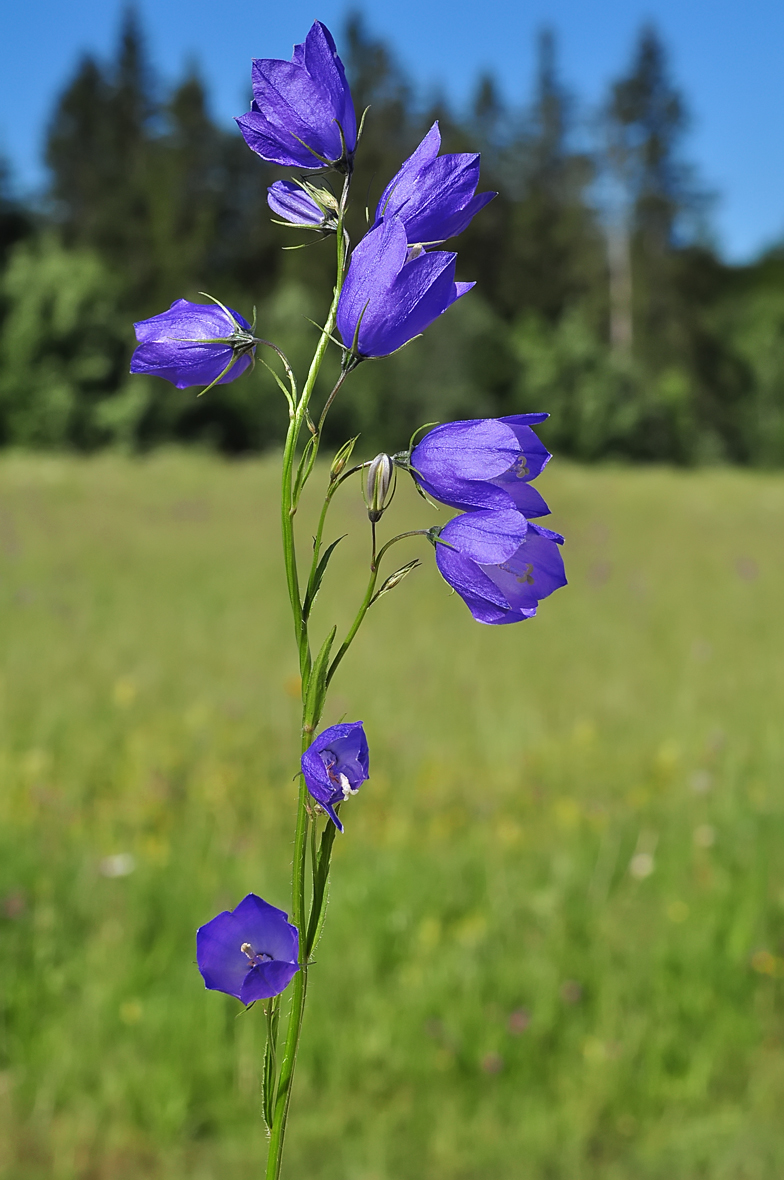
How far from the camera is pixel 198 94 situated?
104 ft

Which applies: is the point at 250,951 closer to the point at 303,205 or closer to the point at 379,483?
the point at 379,483

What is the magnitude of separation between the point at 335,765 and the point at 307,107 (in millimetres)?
394

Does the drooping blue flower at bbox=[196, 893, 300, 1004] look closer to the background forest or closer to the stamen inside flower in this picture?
the stamen inside flower

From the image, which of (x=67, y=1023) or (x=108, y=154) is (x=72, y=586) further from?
(x=108, y=154)

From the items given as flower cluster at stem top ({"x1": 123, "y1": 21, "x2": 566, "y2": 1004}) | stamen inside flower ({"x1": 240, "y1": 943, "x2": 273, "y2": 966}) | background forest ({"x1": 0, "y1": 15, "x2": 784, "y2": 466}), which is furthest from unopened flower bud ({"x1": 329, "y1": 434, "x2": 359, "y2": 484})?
background forest ({"x1": 0, "y1": 15, "x2": 784, "y2": 466})

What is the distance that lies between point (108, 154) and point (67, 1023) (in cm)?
3481

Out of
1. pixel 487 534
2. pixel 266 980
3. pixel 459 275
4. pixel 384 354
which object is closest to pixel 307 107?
pixel 384 354

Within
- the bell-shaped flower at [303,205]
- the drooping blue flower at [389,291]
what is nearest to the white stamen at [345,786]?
the drooping blue flower at [389,291]

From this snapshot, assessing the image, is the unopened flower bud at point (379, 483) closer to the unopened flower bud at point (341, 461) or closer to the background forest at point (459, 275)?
the unopened flower bud at point (341, 461)

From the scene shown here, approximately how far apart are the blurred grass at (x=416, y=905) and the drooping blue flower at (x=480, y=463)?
2.23 m

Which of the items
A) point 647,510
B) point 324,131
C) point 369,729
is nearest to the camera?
point 324,131

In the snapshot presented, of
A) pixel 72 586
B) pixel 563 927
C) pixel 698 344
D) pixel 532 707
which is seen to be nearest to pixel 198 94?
pixel 698 344

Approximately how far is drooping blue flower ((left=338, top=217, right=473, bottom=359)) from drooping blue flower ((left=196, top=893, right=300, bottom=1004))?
304 mm

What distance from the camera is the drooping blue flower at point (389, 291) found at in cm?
55
